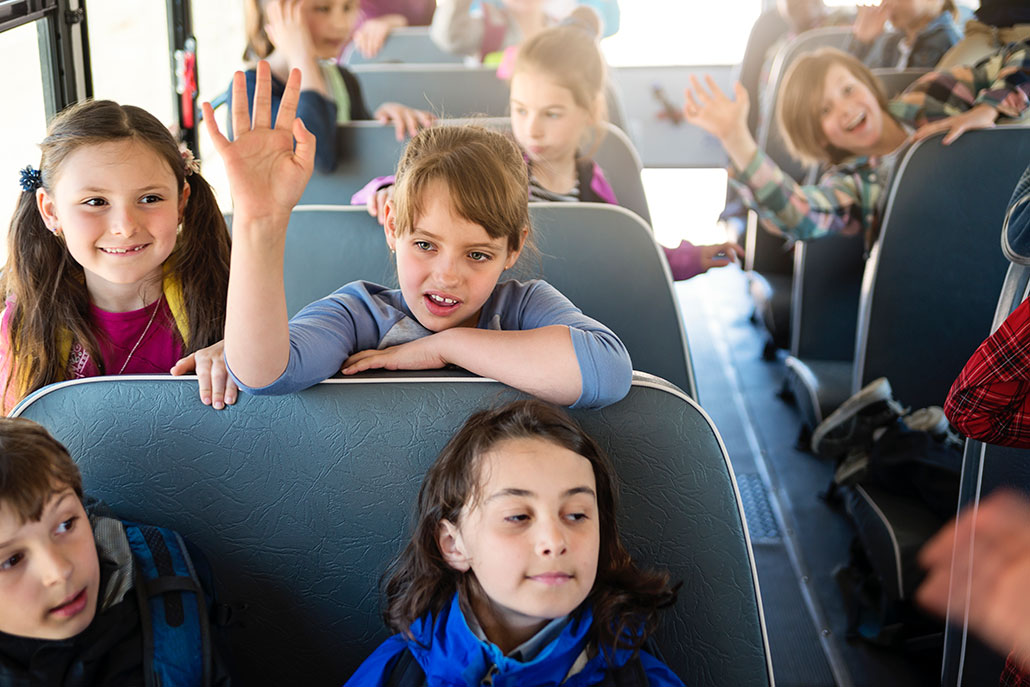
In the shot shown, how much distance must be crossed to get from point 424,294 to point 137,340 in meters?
0.50

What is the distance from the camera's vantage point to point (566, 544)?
100 centimetres

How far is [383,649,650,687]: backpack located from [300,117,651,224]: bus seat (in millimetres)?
1305

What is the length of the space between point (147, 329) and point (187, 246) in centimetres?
15

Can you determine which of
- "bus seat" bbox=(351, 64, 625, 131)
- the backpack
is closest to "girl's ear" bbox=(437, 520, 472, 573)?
the backpack

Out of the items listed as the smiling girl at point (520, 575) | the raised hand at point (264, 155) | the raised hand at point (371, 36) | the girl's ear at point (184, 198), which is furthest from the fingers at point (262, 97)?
the raised hand at point (371, 36)

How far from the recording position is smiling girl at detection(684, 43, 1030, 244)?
2193 mm

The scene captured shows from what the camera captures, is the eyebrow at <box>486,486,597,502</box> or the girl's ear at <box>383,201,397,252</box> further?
the girl's ear at <box>383,201,397,252</box>

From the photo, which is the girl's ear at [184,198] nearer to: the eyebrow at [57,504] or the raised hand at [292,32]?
the eyebrow at [57,504]

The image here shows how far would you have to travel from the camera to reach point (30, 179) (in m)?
1.42

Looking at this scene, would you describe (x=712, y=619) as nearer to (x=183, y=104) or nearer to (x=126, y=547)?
(x=126, y=547)

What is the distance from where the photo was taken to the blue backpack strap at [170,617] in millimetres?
1020

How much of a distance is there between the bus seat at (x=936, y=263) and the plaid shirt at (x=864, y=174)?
134 mm

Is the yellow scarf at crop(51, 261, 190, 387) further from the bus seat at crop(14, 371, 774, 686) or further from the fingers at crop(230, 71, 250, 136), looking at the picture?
the fingers at crop(230, 71, 250, 136)

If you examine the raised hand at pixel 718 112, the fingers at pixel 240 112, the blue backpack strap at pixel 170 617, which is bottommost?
the blue backpack strap at pixel 170 617
